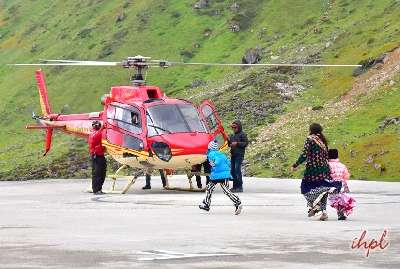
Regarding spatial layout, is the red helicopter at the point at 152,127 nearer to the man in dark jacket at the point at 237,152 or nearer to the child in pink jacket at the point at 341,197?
the man in dark jacket at the point at 237,152

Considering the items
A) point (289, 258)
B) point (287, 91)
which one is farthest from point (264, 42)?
point (289, 258)

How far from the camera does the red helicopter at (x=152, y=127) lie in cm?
2875

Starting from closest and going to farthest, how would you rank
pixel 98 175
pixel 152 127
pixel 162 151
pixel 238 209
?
pixel 238 209, pixel 162 151, pixel 152 127, pixel 98 175

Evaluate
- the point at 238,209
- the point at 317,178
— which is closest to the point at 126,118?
the point at 238,209

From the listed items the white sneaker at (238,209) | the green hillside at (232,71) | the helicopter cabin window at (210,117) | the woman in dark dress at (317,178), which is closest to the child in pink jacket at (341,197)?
the woman in dark dress at (317,178)

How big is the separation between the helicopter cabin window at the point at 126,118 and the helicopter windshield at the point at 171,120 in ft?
1.72

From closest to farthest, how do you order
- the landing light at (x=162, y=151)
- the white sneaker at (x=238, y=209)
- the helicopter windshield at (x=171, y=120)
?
the white sneaker at (x=238, y=209) < the landing light at (x=162, y=151) < the helicopter windshield at (x=171, y=120)

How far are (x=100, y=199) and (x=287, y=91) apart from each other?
36514mm

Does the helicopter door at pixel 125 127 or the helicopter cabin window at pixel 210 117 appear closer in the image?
the helicopter door at pixel 125 127

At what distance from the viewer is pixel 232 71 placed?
85500 millimetres

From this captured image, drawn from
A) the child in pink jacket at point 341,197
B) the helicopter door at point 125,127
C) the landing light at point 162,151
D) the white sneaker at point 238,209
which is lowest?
the white sneaker at point 238,209

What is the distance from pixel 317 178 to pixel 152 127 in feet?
32.8

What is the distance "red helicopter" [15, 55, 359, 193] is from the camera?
28.8 metres

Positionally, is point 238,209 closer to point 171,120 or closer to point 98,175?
point 171,120
